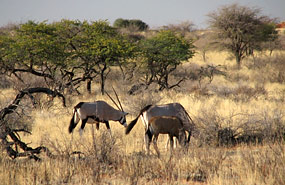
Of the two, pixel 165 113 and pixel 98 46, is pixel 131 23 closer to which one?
pixel 98 46

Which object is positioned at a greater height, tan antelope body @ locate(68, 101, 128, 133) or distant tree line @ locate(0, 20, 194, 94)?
distant tree line @ locate(0, 20, 194, 94)

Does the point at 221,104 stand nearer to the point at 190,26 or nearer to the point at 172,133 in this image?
the point at 172,133

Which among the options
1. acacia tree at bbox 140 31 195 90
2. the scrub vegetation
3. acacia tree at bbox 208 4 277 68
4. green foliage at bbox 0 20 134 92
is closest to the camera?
the scrub vegetation

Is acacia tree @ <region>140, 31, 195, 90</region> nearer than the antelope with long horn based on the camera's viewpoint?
No

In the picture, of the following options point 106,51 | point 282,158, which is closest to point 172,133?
point 282,158

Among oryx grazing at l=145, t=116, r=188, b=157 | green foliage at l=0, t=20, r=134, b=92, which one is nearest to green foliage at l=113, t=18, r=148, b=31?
green foliage at l=0, t=20, r=134, b=92

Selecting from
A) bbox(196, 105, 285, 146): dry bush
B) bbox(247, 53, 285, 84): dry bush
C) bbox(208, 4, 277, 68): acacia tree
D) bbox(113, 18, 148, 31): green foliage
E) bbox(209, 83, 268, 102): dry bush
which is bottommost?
bbox(196, 105, 285, 146): dry bush

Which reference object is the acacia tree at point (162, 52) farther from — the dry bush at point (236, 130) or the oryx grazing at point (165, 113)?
the oryx grazing at point (165, 113)

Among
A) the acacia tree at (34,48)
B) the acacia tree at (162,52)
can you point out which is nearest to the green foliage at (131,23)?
the acacia tree at (162,52)

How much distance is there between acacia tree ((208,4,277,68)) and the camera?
2830 cm

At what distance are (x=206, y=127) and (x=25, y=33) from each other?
11.5 m

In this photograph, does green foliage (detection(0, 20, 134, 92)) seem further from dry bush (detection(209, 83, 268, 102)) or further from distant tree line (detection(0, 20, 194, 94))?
dry bush (detection(209, 83, 268, 102))

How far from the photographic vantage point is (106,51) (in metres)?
15.8

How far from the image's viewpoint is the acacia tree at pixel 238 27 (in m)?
28.3
